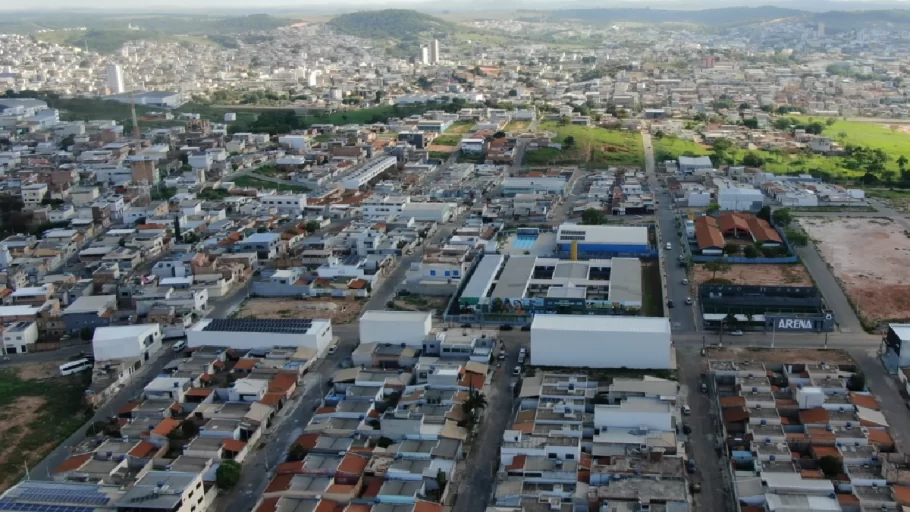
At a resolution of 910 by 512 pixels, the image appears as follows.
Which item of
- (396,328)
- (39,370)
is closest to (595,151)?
(396,328)

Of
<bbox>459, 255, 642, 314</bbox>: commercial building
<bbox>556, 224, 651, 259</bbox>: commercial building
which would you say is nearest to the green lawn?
<bbox>556, 224, 651, 259</bbox>: commercial building

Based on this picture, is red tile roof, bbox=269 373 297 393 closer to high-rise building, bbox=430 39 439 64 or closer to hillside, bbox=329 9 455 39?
high-rise building, bbox=430 39 439 64

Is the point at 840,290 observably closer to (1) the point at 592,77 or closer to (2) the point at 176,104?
(2) the point at 176,104

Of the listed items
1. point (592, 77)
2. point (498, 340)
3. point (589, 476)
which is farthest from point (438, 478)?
point (592, 77)

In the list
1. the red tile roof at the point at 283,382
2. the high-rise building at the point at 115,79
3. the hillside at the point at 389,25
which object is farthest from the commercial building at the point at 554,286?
the hillside at the point at 389,25

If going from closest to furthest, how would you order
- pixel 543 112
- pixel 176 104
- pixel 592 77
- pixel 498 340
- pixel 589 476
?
pixel 589 476 < pixel 498 340 < pixel 543 112 < pixel 176 104 < pixel 592 77

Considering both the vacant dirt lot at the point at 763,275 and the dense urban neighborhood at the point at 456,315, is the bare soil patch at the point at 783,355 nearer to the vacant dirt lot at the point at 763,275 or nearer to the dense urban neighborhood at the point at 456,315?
the dense urban neighborhood at the point at 456,315

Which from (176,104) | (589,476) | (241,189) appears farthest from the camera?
(176,104)
